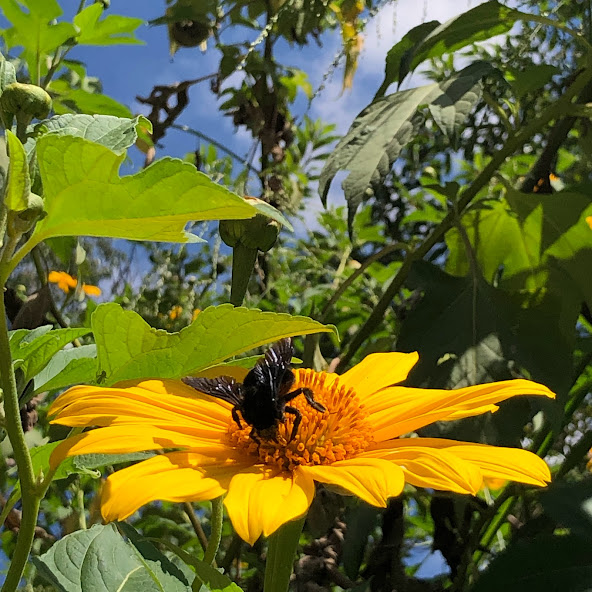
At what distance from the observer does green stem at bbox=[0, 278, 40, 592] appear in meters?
0.35

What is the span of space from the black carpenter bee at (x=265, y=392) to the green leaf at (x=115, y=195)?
0.20m

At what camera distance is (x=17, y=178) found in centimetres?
32

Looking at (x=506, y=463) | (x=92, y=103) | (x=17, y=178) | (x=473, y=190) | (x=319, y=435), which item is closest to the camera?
(x=17, y=178)

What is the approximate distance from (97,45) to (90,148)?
2.40 ft

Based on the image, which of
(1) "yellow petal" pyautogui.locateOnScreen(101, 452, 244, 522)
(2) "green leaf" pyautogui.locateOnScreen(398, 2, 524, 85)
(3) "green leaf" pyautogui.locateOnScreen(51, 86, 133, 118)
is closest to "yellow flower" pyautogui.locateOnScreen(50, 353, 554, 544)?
(1) "yellow petal" pyautogui.locateOnScreen(101, 452, 244, 522)

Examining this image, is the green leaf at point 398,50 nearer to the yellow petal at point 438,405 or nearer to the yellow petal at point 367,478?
the yellow petal at point 438,405

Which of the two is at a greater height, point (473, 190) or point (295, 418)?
point (473, 190)

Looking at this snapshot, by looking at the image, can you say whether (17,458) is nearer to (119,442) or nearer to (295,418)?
(119,442)

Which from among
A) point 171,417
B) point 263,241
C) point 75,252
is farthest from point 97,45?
point 171,417

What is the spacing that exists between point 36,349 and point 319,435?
209 millimetres

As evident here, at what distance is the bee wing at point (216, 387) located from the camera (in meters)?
0.54

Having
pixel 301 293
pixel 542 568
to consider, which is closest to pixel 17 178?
pixel 542 568

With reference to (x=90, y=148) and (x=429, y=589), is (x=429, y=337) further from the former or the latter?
(x=90, y=148)

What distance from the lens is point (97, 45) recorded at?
976 mm
